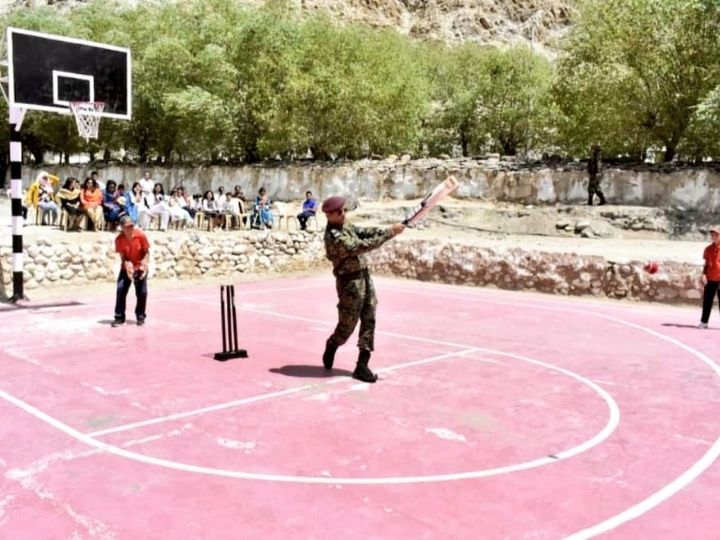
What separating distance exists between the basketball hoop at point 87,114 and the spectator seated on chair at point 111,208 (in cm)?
364

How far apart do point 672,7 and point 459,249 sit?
43.8 feet

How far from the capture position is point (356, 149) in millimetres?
34188

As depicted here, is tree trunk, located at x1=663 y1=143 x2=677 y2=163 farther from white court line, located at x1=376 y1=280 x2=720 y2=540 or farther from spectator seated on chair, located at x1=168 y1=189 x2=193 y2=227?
white court line, located at x1=376 y1=280 x2=720 y2=540

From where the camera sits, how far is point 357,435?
21.6 ft

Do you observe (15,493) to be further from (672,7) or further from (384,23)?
(384,23)

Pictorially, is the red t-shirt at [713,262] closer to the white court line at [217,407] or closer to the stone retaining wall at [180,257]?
the white court line at [217,407]

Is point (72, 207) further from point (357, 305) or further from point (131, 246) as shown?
point (357, 305)

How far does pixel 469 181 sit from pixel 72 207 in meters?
15.2

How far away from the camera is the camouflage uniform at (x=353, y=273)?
7.94 m

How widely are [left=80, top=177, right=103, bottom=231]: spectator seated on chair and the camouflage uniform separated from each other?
11.8 m

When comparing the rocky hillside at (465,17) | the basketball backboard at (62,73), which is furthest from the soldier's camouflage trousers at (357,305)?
the rocky hillside at (465,17)

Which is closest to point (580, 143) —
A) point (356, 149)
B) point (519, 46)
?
point (356, 149)

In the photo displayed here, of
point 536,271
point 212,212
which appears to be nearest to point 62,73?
point 212,212

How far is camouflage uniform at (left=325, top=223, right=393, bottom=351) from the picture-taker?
7.94 meters
